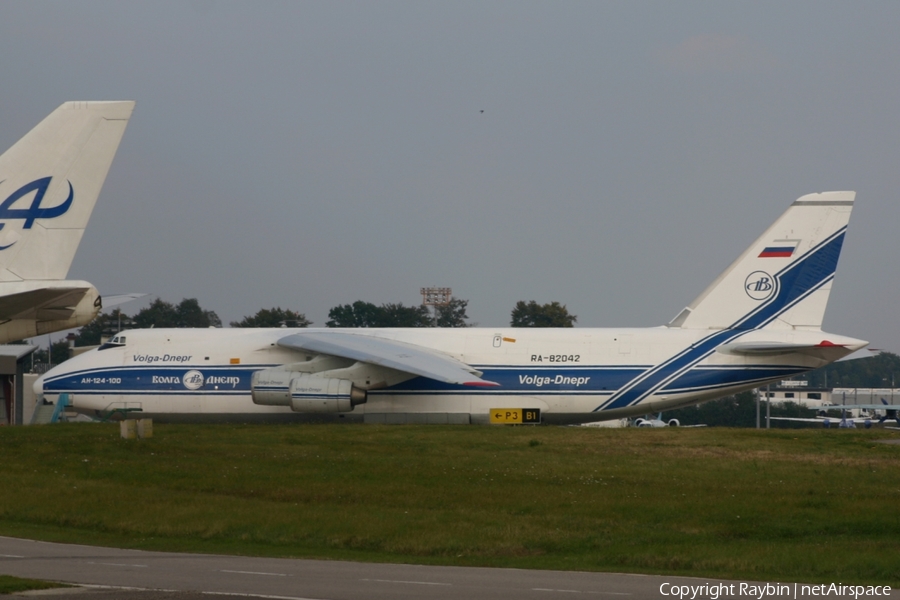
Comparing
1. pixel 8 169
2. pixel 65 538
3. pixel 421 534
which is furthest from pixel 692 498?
pixel 8 169

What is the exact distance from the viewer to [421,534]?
50.4 ft

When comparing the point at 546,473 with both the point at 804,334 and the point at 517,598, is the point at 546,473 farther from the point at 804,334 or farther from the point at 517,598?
the point at 804,334

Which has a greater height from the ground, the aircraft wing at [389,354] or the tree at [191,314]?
the tree at [191,314]

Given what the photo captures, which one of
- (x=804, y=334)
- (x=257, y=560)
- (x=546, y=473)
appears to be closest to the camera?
(x=257, y=560)

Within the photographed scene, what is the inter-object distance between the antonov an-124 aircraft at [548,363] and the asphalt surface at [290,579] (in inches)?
640

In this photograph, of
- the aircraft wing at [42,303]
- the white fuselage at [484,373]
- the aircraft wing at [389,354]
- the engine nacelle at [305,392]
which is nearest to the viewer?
the aircraft wing at [42,303]

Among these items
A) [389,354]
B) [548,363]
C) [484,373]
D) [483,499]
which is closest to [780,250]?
[548,363]

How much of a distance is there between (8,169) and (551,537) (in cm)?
900

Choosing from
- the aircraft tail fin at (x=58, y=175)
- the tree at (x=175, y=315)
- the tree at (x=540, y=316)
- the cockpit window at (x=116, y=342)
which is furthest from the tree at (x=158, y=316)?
the aircraft tail fin at (x=58, y=175)

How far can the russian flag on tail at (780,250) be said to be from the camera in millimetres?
31234

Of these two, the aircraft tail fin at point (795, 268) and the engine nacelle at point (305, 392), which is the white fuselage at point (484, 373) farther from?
the engine nacelle at point (305, 392)

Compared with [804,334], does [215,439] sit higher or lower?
lower

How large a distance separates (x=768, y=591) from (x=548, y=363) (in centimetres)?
1992

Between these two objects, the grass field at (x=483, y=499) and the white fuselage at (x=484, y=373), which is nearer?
the grass field at (x=483, y=499)
